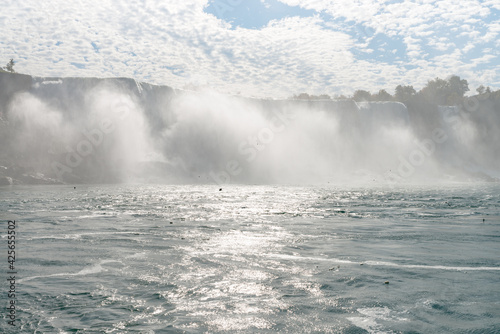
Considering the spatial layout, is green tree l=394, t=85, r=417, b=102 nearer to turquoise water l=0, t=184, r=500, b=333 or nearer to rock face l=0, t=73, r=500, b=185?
rock face l=0, t=73, r=500, b=185

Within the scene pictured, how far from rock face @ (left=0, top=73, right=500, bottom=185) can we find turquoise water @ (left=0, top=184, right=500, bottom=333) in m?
50.9

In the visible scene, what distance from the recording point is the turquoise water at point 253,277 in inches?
301

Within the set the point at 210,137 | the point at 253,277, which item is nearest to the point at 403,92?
the point at 210,137

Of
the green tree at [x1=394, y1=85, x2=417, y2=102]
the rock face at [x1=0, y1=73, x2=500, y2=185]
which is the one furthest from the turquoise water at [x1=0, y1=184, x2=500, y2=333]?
the green tree at [x1=394, y1=85, x2=417, y2=102]

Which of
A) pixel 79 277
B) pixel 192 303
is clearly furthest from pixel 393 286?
pixel 79 277

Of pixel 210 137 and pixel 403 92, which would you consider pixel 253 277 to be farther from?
pixel 403 92

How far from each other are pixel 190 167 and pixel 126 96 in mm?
15037

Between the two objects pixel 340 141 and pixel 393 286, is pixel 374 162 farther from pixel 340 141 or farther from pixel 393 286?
pixel 393 286

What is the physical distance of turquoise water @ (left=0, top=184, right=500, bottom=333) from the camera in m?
7.64

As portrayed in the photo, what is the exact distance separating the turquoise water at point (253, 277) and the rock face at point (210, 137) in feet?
167

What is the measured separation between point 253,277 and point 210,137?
70800mm

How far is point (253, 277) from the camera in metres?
10.5

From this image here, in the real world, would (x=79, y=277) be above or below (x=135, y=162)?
below

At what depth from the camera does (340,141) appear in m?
93.5
